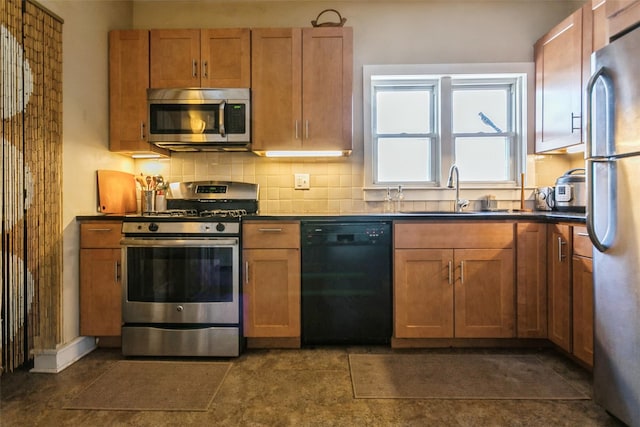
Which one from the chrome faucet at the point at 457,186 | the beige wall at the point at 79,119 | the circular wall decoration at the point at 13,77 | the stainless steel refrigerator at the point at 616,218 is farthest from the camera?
the chrome faucet at the point at 457,186

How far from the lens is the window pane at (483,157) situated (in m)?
3.02

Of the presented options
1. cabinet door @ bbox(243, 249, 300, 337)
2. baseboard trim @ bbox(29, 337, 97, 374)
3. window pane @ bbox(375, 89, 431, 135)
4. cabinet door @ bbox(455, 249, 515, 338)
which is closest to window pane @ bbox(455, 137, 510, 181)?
window pane @ bbox(375, 89, 431, 135)

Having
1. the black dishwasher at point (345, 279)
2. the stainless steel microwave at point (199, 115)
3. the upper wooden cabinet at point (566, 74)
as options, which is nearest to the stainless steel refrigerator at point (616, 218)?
the upper wooden cabinet at point (566, 74)

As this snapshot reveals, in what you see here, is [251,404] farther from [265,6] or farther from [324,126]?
[265,6]

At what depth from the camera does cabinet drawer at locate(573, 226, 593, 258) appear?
1896mm

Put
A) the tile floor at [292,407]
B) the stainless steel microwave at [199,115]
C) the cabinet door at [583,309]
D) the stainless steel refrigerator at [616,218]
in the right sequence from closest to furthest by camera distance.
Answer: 1. the stainless steel refrigerator at [616,218]
2. the tile floor at [292,407]
3. the cabinet door at [583,309]
4. the stainless steel microwave at [199,115]

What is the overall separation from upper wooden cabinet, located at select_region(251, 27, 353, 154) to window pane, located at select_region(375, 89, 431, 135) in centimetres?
57

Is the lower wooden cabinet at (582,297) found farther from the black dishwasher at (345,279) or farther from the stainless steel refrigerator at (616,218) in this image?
the black dishwasher at (345,279)

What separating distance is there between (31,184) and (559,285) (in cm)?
308

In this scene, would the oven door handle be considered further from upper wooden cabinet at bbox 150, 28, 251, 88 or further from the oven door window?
upper wooden cabinet at bbox 150, 28, 251, 88

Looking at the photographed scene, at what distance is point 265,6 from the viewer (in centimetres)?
295

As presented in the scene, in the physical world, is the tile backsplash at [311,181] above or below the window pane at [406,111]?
below

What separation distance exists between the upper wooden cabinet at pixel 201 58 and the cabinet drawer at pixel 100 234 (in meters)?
1.08

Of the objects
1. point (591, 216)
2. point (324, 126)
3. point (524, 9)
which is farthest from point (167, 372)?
point (524, 9)
